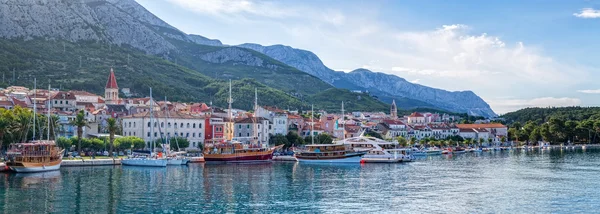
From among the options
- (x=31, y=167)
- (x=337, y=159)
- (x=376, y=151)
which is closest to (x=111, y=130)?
(x=31, y=167)

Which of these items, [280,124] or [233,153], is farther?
[280,124]

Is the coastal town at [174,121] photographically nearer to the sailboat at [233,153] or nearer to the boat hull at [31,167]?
the sailboat at [233,153]

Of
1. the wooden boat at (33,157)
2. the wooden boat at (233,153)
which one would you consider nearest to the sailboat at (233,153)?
the wooden boat at (233,153)

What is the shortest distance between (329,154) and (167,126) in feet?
93.2

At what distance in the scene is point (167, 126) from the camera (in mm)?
100500

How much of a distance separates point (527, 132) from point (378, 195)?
134508 mm

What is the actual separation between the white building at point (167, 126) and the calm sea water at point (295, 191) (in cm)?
2767

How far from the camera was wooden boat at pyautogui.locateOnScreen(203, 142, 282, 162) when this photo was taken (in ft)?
286

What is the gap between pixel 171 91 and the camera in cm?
17762

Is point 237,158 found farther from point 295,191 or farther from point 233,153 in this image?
point 295,191

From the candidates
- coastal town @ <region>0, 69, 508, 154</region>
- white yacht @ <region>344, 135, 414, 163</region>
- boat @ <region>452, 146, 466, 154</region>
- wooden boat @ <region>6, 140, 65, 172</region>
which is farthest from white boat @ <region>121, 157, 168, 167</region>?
boat @ <region>452, 146, 466, 154</region>

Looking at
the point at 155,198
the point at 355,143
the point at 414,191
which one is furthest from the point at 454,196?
the point at 355,143

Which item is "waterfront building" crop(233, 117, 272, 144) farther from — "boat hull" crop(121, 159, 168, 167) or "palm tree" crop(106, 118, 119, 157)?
"boat hull" crop(121, 159, 168, 167)

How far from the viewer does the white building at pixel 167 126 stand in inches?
3883
